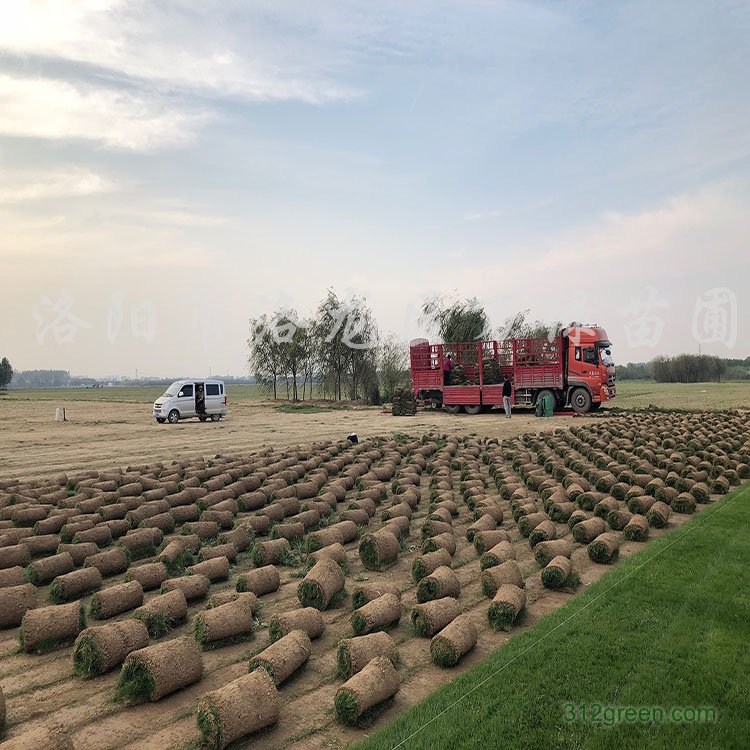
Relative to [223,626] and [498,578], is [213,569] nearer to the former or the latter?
[223,626]

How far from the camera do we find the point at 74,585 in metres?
8.48

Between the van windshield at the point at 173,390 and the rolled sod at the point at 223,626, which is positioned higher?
the van windshield at the point at 173,390

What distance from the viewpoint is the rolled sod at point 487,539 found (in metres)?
10.0

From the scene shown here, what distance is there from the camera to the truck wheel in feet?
110

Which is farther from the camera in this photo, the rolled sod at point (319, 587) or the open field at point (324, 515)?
the rolled sod at point (319, 587)

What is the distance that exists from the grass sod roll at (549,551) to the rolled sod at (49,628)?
633 cm

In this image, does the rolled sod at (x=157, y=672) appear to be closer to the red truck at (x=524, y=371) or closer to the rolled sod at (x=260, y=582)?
the rolled sod at (x=260, y=582)

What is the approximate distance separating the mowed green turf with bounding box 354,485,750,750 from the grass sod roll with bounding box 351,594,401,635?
133 centimetres

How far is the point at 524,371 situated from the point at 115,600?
29.9m

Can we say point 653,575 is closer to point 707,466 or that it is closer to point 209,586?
point 209,586

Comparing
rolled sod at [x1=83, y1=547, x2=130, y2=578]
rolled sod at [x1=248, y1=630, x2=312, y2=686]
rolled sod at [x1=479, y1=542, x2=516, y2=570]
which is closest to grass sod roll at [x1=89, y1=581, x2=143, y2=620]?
rolled sod at [x1=83, y1=547, x2=130, y2=578]

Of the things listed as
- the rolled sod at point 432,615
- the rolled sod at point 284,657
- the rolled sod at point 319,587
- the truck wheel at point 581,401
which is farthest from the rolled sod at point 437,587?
the truck wheel at point 581,401

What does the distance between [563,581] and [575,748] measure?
12.5ft

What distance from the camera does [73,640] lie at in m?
7.12
